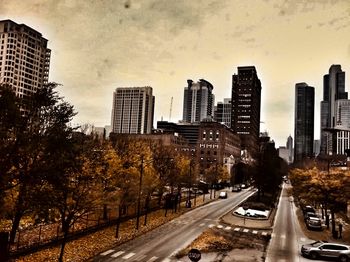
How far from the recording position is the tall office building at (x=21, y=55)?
560 feet

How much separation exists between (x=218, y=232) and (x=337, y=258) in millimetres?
12625

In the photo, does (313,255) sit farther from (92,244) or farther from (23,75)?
(23,75)

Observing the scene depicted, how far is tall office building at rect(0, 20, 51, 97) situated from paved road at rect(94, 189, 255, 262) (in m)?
137

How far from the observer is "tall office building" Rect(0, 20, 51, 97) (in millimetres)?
170750

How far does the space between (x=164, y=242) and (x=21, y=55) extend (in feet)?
555

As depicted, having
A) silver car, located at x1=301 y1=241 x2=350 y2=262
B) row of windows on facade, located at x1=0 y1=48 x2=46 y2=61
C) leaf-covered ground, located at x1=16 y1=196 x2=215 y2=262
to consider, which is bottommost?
leaf-covered ground, located at x1=16 y1=196 x2=215 y2=262

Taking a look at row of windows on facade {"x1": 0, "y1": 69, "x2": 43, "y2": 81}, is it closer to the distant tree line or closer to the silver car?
the distant tree line

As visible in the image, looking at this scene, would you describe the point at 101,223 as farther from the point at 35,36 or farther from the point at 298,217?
the point at 35,36

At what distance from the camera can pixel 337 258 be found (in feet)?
100

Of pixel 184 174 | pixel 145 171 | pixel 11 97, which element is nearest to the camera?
pixel 11 97

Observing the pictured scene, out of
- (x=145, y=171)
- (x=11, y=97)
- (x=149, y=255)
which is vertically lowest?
(x=149, y=255)

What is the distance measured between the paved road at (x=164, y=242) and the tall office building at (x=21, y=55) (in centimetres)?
13711

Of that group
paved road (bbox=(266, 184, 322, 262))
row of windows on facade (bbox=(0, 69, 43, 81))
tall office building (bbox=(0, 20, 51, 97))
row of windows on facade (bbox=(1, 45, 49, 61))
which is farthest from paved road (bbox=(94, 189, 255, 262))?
row of windows on facade (bbox=(1, 45, 49, 61))

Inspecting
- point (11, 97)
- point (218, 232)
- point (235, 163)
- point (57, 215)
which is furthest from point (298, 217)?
point (235, 163)
